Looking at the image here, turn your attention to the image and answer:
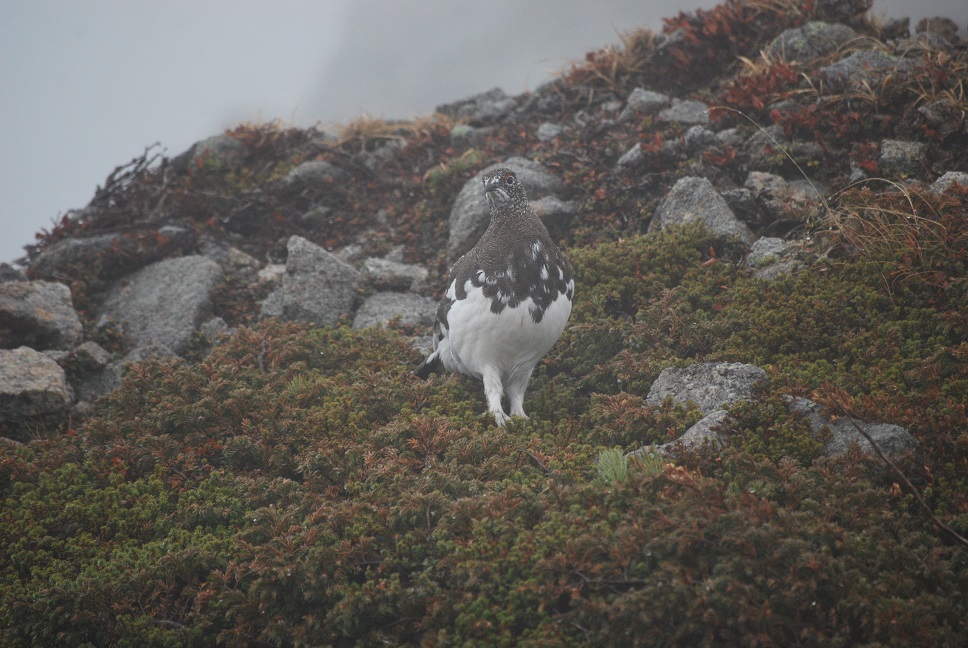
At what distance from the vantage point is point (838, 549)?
11.3 ft

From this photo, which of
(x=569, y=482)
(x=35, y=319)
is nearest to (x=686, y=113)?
(x=569, y=482)

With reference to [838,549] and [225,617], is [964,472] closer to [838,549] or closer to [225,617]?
[838,549]

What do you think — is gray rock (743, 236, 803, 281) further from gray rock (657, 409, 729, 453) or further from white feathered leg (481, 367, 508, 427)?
white feathered leg (481, 367, 508, 427)

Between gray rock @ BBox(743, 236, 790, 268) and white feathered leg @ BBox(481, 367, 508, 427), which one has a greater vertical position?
white feathered leg @ BBox(481, 367, 508, 427)

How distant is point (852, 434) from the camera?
4.43m

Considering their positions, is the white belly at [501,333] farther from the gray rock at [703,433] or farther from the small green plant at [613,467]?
the small green plant at [613,467]

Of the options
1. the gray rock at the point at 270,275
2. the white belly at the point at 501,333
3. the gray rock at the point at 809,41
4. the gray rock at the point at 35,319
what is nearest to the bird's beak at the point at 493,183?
Result: the white belly at the point at 501,333

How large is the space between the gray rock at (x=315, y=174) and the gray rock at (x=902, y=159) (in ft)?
24.2

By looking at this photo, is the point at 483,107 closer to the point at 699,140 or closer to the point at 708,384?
the point at 699,140

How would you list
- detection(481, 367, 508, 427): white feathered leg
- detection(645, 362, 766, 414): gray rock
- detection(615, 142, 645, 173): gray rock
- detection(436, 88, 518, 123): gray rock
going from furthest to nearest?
detection(436, 88, 518, 123): gray rock < detection(615, 142, 645, 173): gray rock < detection(481, 367, 508, 427): white feathered leg < detection(645, 362, 766, 414): gray rock

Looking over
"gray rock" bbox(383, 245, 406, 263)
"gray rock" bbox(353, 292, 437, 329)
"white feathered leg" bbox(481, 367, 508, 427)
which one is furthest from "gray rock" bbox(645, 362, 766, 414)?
"gray rock" bbox(383, 245, 406, 263)

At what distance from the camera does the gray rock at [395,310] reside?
8023 mm

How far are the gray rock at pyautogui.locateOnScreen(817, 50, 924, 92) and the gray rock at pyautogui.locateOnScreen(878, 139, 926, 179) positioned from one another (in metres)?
1.13

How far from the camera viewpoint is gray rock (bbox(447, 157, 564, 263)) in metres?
8.67
